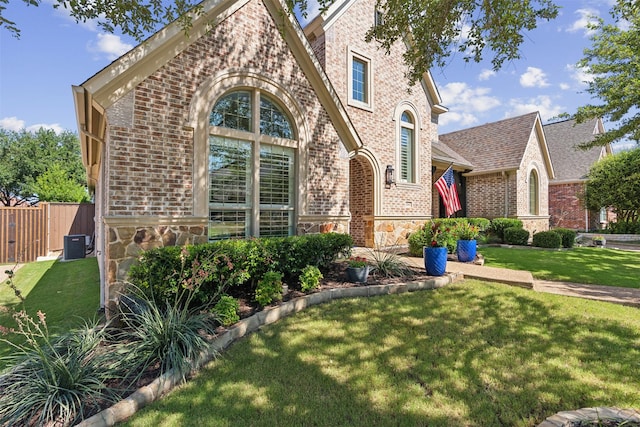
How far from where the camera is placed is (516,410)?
2.85m

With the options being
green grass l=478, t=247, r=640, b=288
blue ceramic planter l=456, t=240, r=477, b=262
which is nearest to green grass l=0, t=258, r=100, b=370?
blue ceramic planter l=456, t=240, r=477, b=262

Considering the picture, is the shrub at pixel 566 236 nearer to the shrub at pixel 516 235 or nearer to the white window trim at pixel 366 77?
the shrub at pixel 516 235

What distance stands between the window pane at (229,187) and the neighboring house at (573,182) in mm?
24945

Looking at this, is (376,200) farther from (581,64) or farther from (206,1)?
(581,64)

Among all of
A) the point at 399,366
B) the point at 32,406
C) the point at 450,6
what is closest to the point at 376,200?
the point at 450,6

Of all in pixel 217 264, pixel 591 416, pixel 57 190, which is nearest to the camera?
pixel 591 416

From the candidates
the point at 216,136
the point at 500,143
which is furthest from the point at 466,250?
the point at 500,143

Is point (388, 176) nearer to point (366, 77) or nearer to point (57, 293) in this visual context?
point (366, 77)

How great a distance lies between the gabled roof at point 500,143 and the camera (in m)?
17.3

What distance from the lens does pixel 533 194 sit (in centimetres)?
1888

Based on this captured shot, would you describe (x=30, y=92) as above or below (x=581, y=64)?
below

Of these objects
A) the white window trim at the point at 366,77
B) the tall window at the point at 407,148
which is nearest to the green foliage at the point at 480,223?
the tall window at the point at 407,148

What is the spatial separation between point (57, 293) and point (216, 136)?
5.66 m

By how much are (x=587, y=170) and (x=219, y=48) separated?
27.0m
